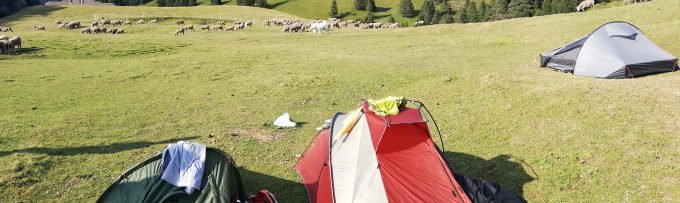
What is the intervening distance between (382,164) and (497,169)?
164 inches

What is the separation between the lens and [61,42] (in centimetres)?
4016

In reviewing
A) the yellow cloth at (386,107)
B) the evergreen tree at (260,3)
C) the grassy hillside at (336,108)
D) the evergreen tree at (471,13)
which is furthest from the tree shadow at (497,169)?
the evergreen tree at (260,3)

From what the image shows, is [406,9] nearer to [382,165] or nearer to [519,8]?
[519,8]

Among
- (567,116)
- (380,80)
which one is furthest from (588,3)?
(567,116)

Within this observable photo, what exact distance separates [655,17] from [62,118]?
38198 millimetres

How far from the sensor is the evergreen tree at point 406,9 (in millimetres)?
126562

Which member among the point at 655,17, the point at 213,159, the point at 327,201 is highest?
the point at 655,17

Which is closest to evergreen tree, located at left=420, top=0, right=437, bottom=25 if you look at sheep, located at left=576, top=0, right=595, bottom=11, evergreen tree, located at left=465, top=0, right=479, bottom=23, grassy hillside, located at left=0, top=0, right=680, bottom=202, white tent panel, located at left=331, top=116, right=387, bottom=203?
evergreen tree, located at left=465, top=0, right=479, bottom=23

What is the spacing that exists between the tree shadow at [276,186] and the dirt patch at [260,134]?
3.05m

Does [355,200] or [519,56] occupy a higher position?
[519,56]

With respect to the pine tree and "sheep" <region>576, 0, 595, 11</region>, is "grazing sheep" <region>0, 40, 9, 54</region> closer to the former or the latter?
"sheep" <region>576, 0, 595, 11</region>

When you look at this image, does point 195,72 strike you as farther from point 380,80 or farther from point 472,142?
point 472,142

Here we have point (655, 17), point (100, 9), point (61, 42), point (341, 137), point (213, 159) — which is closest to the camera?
point (213, 159)

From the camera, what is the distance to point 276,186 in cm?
1181
